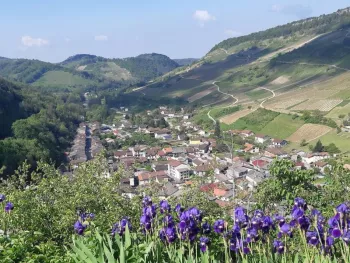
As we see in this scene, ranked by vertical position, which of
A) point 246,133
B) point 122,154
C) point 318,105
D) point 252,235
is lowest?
point 122,154

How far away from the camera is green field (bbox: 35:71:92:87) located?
163750 mm

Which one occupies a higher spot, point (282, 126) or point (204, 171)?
point (204, 171)

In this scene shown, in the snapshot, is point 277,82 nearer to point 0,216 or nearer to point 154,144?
point 154,144

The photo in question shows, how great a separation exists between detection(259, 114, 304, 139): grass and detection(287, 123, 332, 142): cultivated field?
1.18 m

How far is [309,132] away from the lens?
5422cm

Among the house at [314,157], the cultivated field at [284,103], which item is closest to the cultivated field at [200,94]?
the cultivated field at [284,103]

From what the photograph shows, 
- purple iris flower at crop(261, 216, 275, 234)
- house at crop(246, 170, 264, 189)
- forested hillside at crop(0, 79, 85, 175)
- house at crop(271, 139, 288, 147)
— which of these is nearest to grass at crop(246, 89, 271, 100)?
house at crop(271, 139, 288, 147)

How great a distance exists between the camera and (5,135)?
49.0 metres

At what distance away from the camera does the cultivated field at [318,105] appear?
64034 millimetres

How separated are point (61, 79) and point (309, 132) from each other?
451ft

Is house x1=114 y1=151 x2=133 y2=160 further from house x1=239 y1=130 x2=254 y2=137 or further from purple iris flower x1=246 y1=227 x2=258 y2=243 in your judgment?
purple iris flower x1=246 y1=227 x2=258 y2=243

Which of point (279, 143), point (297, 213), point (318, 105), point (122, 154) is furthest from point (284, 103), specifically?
point (297, 213)

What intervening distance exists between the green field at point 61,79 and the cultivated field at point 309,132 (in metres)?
123

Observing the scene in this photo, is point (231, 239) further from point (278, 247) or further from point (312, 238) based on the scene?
point (312, 238)
